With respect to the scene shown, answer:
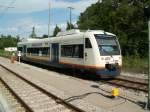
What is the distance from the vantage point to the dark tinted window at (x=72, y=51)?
20.9m

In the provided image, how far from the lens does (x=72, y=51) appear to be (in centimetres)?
2230

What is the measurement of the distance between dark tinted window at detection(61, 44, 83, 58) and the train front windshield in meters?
1.46

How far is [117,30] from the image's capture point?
156ft

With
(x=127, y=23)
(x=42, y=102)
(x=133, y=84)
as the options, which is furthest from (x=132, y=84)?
(x=127, y=23)

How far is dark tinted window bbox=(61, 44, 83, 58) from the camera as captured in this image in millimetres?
20864

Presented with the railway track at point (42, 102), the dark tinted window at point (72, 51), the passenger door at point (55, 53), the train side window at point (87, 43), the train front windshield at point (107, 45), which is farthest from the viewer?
the passenger door at point (55, 53)

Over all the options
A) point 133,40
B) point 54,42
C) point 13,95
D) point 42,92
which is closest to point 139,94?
point 42,92

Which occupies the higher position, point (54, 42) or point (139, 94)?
point (54, 42)

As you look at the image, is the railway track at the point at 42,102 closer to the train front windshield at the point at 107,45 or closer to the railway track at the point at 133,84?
the railway track at the point at 133,84

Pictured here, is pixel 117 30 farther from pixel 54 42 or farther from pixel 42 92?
pixel 42 92

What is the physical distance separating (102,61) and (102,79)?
5.74 ft

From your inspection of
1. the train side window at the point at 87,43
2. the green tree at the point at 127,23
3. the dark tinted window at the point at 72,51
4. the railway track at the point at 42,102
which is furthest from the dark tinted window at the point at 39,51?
the railway track at the point at 42,102

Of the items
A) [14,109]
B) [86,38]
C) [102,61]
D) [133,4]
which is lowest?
[14,109]

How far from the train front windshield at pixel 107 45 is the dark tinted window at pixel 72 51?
1.46 m
